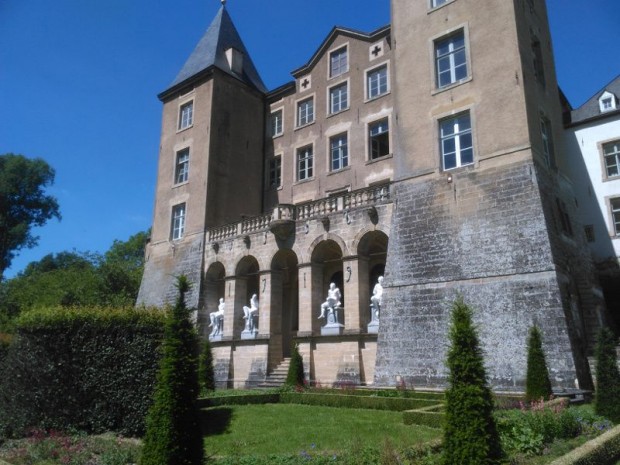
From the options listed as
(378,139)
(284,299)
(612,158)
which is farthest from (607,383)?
(284,299)

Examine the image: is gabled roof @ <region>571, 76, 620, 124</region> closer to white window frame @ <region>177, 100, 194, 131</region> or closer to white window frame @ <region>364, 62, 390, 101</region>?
white window frame @ <region>364, 62, 390, 101</region>

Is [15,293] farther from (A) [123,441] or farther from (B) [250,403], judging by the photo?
(A) [123,441]

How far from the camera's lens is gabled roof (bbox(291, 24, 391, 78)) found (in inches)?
1006

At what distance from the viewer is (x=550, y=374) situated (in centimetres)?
1402

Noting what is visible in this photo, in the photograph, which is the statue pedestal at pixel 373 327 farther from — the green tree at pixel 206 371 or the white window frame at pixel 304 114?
the white window frame at pixel 304 114

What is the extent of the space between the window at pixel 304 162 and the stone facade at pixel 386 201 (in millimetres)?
93

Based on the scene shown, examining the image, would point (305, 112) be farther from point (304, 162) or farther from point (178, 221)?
point (178, 221)

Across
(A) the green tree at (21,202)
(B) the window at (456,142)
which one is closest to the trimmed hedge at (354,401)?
(B) the window at (456,142)

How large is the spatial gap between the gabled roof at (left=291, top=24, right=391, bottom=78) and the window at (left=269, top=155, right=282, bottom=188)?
16.3 ft

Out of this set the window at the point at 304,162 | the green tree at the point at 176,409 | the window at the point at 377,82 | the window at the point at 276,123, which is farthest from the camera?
the window at the point at 276,123

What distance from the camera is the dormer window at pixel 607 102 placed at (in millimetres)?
22906

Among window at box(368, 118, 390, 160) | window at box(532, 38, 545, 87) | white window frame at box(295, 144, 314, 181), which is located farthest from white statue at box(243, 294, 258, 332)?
window at box(532, 38, 545, 87)

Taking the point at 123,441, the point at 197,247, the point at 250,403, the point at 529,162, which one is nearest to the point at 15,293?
the point at 197,247

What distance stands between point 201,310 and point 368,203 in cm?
1042
